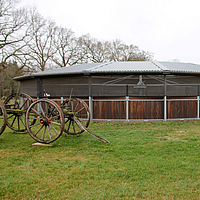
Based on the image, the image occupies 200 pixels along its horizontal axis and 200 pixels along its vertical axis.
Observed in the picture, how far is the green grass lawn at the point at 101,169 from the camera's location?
367 cm

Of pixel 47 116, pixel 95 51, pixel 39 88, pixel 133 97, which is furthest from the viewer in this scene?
pixel 95 51

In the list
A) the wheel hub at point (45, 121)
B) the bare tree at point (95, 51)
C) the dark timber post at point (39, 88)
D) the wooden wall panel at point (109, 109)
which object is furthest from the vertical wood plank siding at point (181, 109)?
the bare tree at point (95, 51)

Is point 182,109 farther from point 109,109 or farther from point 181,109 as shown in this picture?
point 109,109

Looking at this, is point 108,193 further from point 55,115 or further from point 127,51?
point 127,51

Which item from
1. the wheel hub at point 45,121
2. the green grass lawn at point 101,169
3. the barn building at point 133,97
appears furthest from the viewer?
the barn building at point 133,97

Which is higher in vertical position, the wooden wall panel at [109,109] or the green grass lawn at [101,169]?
the wooden wall panel at [109,109]

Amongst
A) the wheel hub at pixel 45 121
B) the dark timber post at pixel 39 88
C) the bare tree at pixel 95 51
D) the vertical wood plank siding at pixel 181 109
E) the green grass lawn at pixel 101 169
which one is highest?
the bare tree at pixel 95 51

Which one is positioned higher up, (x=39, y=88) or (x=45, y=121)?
(x=39, y=88)

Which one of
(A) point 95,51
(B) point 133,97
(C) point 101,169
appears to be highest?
(A) point 95,51

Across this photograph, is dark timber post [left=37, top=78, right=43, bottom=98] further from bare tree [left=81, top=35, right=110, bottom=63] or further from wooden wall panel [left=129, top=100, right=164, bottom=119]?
bare tree [left=81, top=35, right=110, bottom=63]

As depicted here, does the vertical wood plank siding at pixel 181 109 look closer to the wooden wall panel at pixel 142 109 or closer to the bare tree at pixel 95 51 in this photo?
the wooden wall panel at pixel 142 109

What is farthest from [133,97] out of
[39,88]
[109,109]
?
[39,88]

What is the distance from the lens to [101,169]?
15.6 feet

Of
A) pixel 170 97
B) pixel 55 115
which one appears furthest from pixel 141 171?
pixel 170 97
